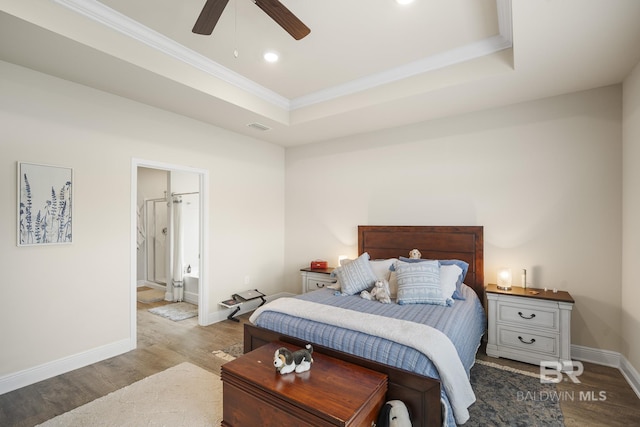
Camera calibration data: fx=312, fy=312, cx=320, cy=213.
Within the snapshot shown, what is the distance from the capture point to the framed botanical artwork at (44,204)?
8.63ft

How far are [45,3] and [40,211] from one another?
1.64 metres

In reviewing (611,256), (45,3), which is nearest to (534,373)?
(611,256)

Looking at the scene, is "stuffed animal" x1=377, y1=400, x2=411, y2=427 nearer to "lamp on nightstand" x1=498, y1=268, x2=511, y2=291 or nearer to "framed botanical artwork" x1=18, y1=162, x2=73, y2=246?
"lamp on nightstand" x1=498, y1=268, x2=511, y2=291

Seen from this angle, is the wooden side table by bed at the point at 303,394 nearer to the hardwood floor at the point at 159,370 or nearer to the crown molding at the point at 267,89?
the hardwood floor at the point at 159,370

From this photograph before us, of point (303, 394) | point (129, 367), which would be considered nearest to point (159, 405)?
point (129, 367)

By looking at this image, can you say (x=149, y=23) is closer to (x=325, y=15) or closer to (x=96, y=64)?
(x=96, y=64)

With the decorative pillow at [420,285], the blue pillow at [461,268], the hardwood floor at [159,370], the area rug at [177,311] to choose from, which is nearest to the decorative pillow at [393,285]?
the decorative pillow at [420,285]

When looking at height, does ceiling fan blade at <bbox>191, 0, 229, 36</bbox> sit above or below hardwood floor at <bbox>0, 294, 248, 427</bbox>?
above

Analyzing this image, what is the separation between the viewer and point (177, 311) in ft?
15.3

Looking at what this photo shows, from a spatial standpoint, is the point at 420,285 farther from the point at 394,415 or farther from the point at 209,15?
the point at 209,15

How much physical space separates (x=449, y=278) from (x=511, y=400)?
107cm

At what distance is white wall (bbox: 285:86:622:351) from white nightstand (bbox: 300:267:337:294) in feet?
1.85

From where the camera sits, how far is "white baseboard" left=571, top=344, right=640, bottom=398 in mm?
2635

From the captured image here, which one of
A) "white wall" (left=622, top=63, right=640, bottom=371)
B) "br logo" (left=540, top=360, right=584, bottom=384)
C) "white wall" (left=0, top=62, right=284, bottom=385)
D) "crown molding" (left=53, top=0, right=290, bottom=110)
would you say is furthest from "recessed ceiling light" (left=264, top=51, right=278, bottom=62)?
"br logo" (left=540, top=360, right=584, bottom=384)
